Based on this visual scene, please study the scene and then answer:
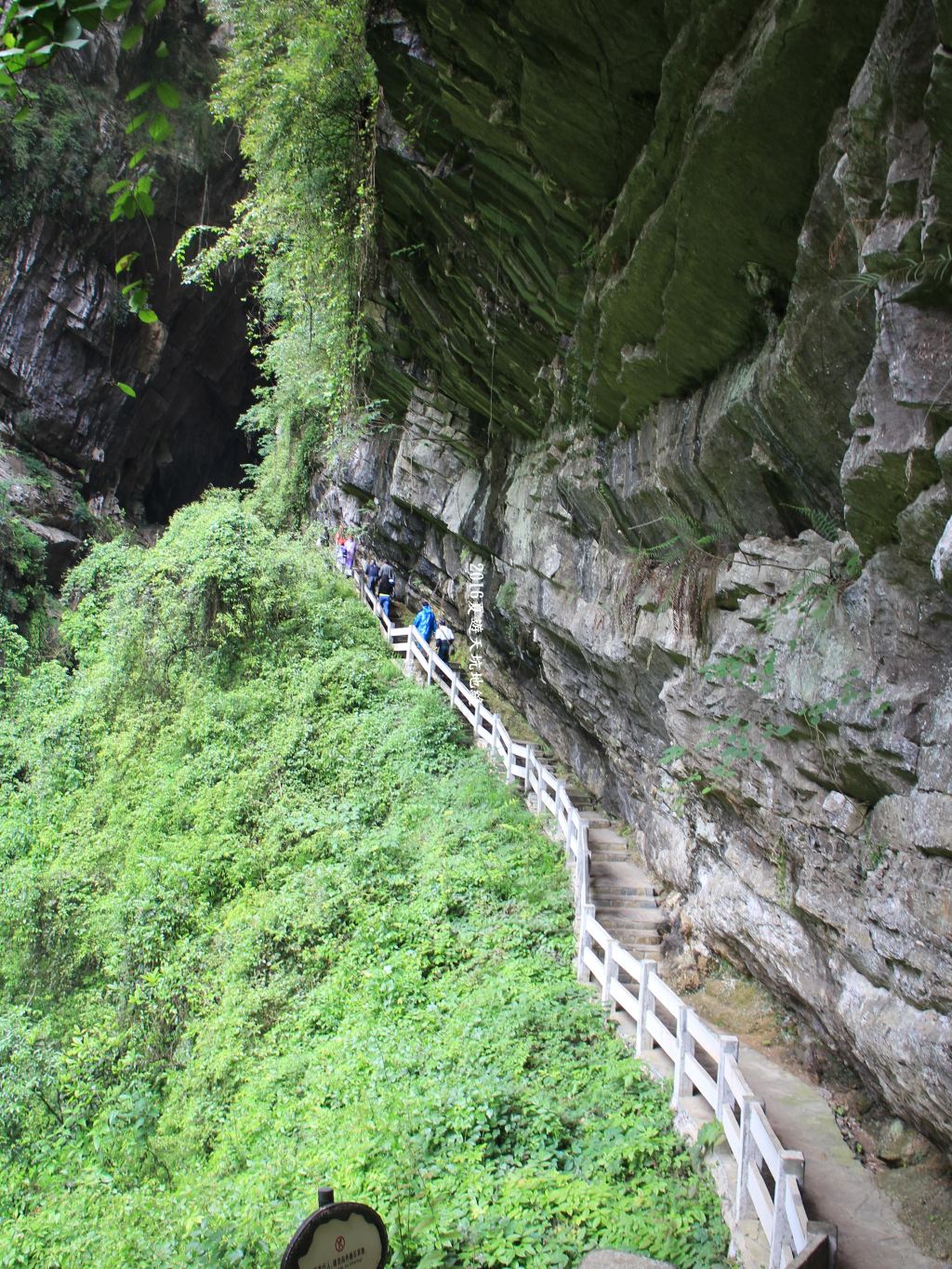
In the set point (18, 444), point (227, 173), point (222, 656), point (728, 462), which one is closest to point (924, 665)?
point (728, 462)

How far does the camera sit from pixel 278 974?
934 centimetres

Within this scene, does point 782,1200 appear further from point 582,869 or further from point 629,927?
point 629,927

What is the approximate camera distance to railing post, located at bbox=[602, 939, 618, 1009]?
318 inches

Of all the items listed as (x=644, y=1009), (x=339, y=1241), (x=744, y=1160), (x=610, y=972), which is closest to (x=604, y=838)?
(x=610, y=972)

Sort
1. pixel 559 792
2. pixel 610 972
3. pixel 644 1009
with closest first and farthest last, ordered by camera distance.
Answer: pixel 644 1009 → pixel 610 972 → pixel 559 792

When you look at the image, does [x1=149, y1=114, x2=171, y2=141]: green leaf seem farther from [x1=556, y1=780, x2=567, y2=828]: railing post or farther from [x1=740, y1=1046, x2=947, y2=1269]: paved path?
[x1=556, y1=780, x2=567, y2=828]: railing post

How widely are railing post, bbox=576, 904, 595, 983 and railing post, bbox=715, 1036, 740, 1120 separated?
2.78 m

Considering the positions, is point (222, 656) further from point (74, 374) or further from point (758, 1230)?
point (74, 374)

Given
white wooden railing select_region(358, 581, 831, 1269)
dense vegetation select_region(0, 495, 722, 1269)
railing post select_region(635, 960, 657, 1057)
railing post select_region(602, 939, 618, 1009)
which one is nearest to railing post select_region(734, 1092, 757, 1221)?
white wooden railing select_region(358, 581, 831, 1269)

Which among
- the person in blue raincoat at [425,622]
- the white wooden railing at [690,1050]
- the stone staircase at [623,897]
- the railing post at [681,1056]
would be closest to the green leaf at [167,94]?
the white wooden railing at [690,1050]

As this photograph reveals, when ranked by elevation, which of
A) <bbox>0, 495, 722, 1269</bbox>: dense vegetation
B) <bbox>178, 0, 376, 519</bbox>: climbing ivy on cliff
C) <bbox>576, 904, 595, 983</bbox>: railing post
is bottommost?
<bbox>0, 495, 722, 1269</bbox>: dense vegetation

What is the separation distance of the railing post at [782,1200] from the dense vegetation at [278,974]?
0.72 metres

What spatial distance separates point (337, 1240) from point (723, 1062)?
323cm

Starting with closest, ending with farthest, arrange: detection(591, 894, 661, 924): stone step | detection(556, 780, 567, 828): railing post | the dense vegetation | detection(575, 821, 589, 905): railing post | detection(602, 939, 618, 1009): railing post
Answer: the dense vegetation, detection(602, 939, 618, 1009): railing post, detection(575, 821, 589, 905): railing post, detection(591, 894, 661, 924): stone step, detection(556, 780, 567, 828): railing post
